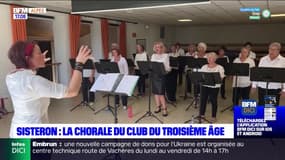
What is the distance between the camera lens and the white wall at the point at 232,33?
43.5 feet

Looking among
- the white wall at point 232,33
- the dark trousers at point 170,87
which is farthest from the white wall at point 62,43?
the white wall at point 232,33

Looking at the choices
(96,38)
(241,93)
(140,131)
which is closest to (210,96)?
(241,93)

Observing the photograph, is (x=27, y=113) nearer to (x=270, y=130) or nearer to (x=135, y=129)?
(x=135, y=129)

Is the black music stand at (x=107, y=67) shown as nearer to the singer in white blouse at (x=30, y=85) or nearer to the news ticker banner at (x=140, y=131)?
the news ticker banner at (x=140, y=131)

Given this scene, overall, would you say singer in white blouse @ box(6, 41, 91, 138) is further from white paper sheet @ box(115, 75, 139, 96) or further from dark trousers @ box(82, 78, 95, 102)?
dark trousers @ box(82, 78, 95, 102)

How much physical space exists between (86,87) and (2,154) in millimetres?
3223

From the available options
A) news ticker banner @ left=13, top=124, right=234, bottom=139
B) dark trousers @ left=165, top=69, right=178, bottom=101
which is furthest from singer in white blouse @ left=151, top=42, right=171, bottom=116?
news ticker banner @ left=13, top=124, right=234, bottom=139

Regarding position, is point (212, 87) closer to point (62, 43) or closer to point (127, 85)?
point (127, 85)

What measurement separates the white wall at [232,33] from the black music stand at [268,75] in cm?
1050

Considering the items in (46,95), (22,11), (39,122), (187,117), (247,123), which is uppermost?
(22,11)

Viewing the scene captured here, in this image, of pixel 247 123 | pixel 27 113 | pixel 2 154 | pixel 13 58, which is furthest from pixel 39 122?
pixel 247 123

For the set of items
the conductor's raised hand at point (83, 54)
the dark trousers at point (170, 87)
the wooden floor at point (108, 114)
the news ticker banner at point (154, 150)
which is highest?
the conductor's raised hand at point (83, 54)

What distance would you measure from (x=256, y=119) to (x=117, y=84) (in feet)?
6.06

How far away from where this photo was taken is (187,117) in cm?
518
